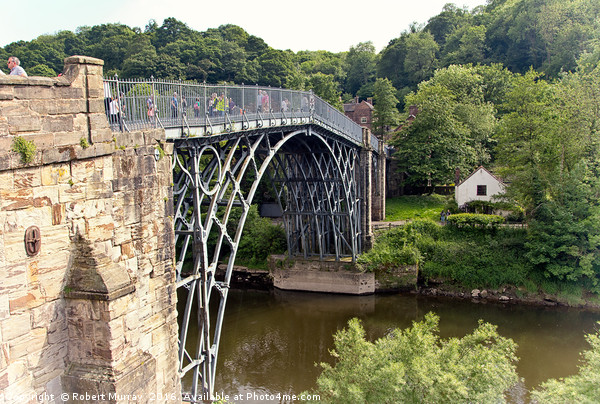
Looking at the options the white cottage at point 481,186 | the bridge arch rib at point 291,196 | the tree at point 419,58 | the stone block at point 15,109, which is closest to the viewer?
the stone block at point 15,109

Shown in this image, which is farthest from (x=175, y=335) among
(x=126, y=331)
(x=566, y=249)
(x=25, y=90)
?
(x=566, y=249)

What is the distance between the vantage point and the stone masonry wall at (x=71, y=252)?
227 inches

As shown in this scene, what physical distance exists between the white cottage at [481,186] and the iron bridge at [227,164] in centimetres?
843

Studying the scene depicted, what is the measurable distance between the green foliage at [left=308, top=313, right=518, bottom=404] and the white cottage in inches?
933

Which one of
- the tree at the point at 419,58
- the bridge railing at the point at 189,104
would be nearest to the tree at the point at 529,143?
the bridge railing at the point at 189,104

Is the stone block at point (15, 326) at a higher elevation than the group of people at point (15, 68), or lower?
lower

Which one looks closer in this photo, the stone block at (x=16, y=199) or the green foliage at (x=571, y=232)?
the stone block at (x=16, y=199)

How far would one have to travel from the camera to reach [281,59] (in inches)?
2483

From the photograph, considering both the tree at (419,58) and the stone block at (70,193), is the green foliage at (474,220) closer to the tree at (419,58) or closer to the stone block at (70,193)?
the stone block at (70,193)

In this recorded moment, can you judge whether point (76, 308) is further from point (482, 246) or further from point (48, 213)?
point (482, 246)

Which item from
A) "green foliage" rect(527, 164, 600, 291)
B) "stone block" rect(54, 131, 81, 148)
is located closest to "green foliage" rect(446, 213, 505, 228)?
"green foliage" rect(527, 164, 600, 291)

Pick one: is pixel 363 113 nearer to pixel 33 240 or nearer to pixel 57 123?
pixel 57 123

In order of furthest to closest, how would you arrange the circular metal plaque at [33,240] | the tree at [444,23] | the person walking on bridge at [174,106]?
the tree at [444,23]
the person walking on bridge at [174,106]
the circular metal plaque at [33,240]

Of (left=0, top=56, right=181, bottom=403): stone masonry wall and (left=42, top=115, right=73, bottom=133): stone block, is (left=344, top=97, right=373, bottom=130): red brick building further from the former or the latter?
(left=42, top=115, right=73, bottom=133): stone block
